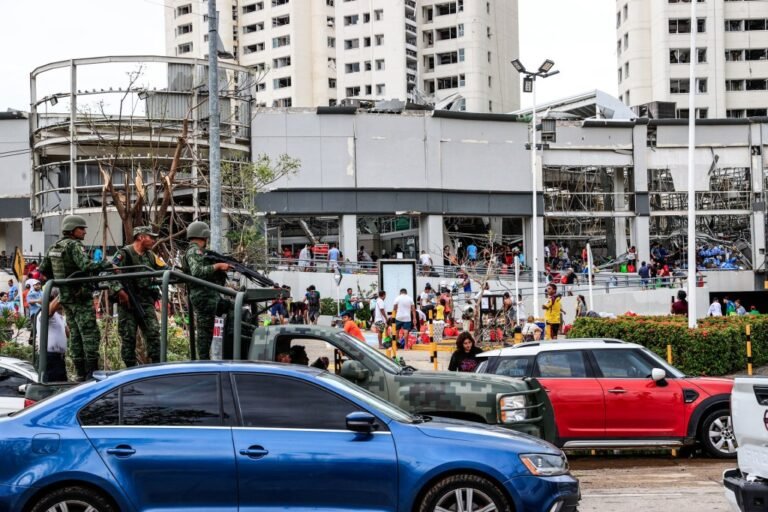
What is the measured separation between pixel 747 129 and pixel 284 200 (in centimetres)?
2394

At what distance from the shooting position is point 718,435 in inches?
518

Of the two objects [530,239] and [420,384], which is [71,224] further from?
[530,239]

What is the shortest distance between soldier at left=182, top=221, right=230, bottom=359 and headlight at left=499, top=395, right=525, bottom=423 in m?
3.23

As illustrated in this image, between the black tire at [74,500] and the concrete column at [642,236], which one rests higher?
the concrete column at [642,236]

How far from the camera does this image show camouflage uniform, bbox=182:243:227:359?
1119 centimetres

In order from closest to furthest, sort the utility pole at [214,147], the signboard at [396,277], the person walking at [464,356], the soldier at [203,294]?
the soldier at [203,294] → the person walking at [464,356] → the utility pole at [214,147] → the signboard at [396,277]

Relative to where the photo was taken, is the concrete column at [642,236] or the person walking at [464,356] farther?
the concrete column at [642,236]

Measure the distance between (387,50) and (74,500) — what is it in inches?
3178

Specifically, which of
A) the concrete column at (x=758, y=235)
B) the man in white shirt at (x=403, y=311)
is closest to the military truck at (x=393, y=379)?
the man in white shirt at (x=403, y=311)

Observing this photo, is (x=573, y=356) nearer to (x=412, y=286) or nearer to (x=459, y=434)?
(x=459, y=434)

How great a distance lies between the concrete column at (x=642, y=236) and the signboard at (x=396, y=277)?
23.1 m

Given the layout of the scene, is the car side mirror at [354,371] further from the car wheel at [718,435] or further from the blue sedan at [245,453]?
the car wheel at [718,435]

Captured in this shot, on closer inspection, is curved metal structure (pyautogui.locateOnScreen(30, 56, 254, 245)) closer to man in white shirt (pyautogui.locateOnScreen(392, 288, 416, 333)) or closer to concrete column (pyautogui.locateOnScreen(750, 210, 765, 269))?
man in white shirt (pyautogui.locateOnScreen(392, 288, 416, 333))

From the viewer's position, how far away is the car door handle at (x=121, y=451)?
7.41 metres
